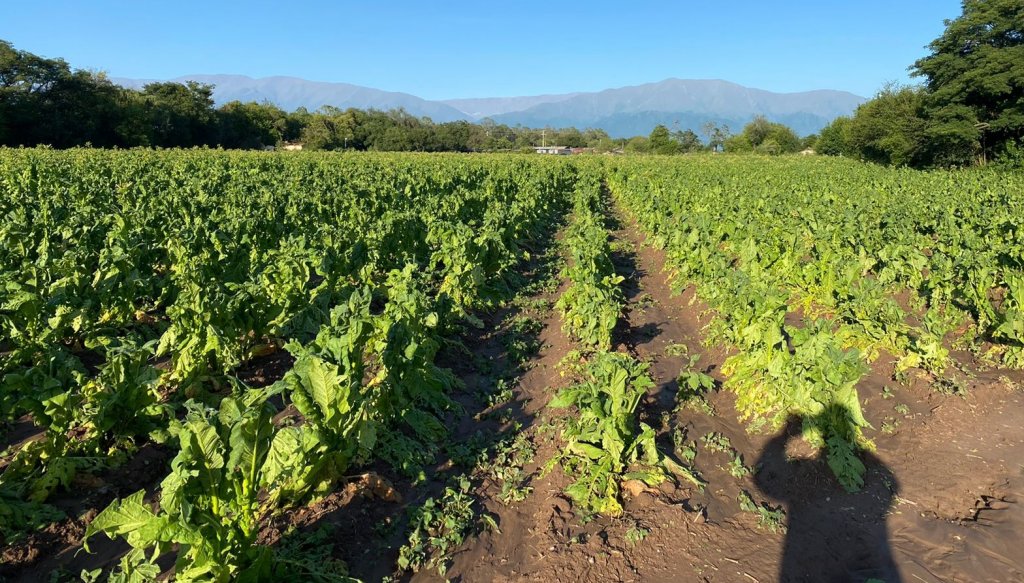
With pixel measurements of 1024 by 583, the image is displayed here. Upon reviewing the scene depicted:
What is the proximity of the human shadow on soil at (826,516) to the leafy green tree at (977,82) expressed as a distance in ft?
145

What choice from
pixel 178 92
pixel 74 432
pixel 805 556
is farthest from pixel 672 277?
pixel 178 92

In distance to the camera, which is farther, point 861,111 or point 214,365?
point 861,111

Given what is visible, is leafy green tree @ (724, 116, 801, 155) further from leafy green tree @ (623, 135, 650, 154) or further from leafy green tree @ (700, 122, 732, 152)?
leafy green tree @ (623, 135, 650, 154)

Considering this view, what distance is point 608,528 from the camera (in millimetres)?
4059

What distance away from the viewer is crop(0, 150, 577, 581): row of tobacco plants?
3.11 meters

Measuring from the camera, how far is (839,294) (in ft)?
26.3

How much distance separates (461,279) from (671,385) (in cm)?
360

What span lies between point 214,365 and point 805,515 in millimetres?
5979

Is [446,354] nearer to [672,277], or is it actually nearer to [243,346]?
[243,346]

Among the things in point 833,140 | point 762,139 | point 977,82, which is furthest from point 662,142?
point 977,82

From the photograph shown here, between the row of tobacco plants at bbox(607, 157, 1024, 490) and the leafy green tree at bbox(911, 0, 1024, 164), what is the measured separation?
27.7m

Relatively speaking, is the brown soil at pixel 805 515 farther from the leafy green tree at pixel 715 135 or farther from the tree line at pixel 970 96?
the leafy green tree at pixel 715 135

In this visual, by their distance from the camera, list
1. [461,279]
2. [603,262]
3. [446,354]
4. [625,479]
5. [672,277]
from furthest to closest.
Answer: [672,277]
[603,262]
[461,279]
[446,354]
[625,479]

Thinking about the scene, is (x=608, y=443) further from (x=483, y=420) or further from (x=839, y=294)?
(x=839, y=294)
